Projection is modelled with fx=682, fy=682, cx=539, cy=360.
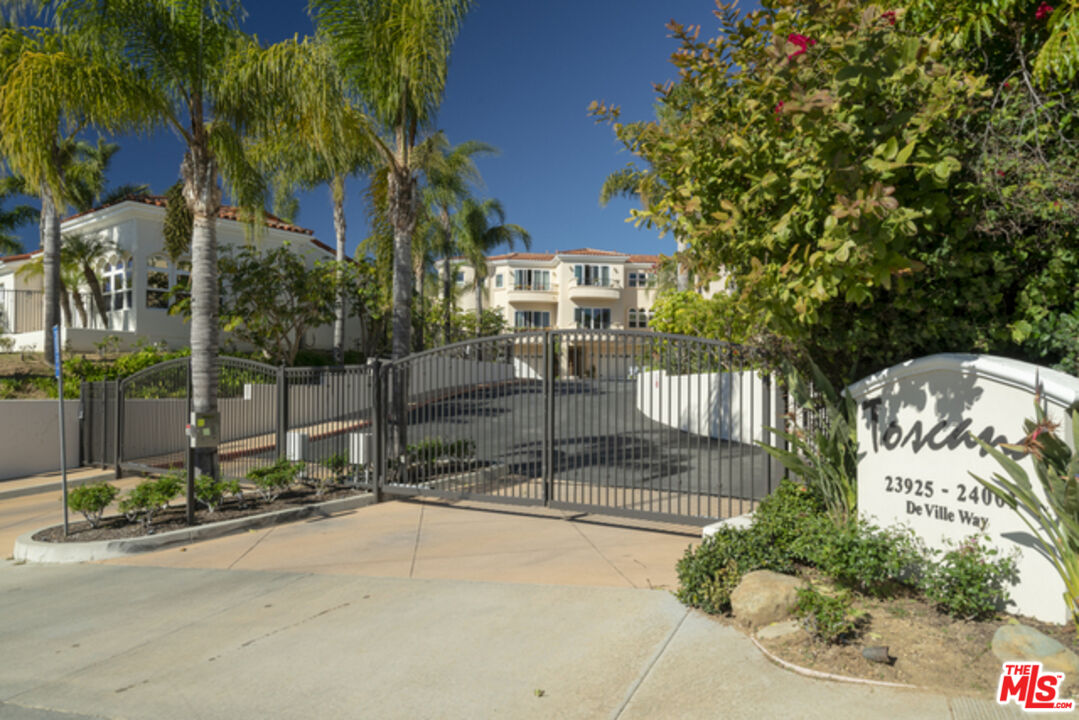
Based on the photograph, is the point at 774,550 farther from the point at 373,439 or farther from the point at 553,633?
the point at 373,439

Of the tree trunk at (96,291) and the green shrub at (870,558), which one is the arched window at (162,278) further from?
the green shrub at (870,558)

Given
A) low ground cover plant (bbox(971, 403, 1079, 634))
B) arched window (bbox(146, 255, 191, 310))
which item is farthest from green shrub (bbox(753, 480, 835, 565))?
arched window (bbox(146, 255, 191, 310))

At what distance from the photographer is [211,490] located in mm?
9023

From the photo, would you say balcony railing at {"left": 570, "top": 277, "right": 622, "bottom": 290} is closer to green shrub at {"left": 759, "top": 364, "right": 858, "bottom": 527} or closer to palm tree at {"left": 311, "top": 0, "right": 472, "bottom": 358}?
palm tree at {"left": 311, "top": 0, "right": 472, "bottom": 358}

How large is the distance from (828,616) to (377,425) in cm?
731

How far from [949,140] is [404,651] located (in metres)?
5.47

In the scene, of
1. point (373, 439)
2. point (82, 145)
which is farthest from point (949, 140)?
point (82, 145)

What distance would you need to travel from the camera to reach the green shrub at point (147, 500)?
841 centimetres

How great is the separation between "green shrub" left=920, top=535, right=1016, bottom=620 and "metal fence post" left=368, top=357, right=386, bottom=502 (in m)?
7.46

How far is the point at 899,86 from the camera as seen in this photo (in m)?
5.40

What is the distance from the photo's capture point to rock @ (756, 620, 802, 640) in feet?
14.9

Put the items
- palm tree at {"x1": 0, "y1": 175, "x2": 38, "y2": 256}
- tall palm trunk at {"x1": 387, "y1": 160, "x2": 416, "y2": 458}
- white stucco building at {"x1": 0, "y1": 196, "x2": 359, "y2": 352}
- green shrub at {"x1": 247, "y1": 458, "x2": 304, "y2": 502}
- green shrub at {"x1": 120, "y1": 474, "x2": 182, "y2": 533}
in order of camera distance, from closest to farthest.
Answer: green shrub at {"x1": 120, "y1": 474, "x2": 182, "y2": 533}
green shrub at {"x1": 247, "y1": 458, "x2": 304, "y2": 502}
tall palm trunk at {"x1": 387, "y1": 160, "x2": 416, "y2": 458}
white stucco building at {"x1": 0, "y1": 196, "x2": 359, "y2": 352}
palm tree at {"x1": 0, "y1": 175, "x2": 38, "y2": 256}

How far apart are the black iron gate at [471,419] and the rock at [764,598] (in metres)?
2.29

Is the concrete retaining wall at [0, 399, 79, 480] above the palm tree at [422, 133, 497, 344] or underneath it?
underneath
